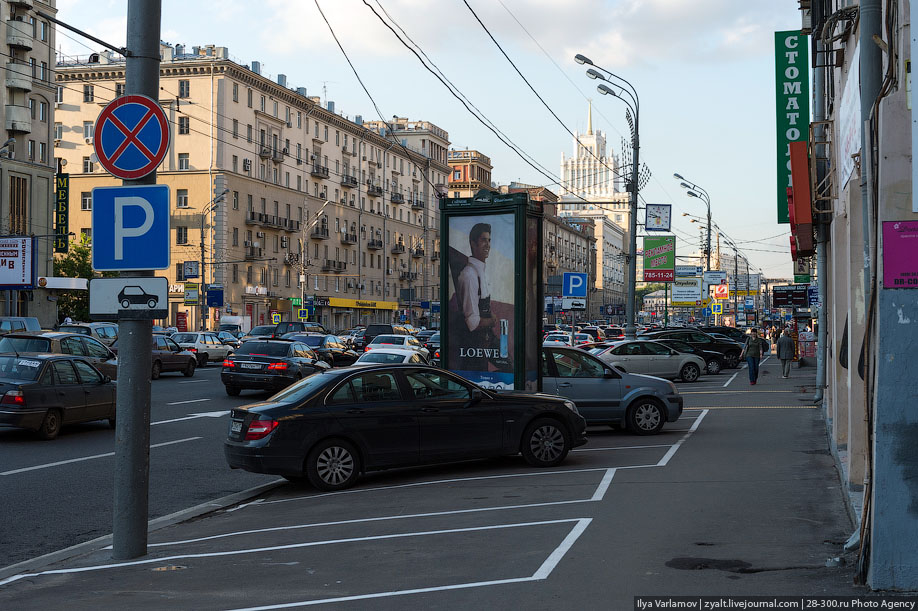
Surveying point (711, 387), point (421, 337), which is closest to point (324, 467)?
point (711, 387)

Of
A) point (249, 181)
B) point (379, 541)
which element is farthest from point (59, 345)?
point (249, 181)

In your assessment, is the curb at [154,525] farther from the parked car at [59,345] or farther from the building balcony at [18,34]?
the building balcony at [18,34]

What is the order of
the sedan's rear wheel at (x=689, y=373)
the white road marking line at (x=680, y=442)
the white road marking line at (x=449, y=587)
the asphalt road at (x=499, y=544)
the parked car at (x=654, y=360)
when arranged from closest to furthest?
the white road marking line at (x=449, y=587) → the asphalt road at (x=499, y=544) → the white road marking line at (x=680, y=442) → the parked car at (x=654, y=360) → the sedan's rear wheel at (x=689, y=373)

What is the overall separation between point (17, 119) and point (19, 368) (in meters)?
44.1

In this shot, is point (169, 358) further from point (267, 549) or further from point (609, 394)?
point (267, 549)

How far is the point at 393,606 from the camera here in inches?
261

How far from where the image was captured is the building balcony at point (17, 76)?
55344 millimetres

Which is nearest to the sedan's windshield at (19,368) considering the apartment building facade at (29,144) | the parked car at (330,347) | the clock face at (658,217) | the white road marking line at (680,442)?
the white road marking line at (680,442)

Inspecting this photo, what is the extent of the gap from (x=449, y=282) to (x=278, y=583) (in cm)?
982

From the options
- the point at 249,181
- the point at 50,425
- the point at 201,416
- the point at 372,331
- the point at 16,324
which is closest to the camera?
the point at 50,425

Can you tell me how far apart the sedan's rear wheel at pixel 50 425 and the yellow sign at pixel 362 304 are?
72.2 m

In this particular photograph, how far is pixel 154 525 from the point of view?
1031cm

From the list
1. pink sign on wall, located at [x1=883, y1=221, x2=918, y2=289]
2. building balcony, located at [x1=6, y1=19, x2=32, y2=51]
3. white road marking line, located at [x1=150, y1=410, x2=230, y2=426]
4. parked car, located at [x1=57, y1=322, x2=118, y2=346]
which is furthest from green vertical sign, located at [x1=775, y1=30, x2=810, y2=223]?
building balcony, located at [x1=6, y1=19, x2=32, y2=51]

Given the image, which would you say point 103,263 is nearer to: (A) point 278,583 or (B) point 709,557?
(A) point 278,583
